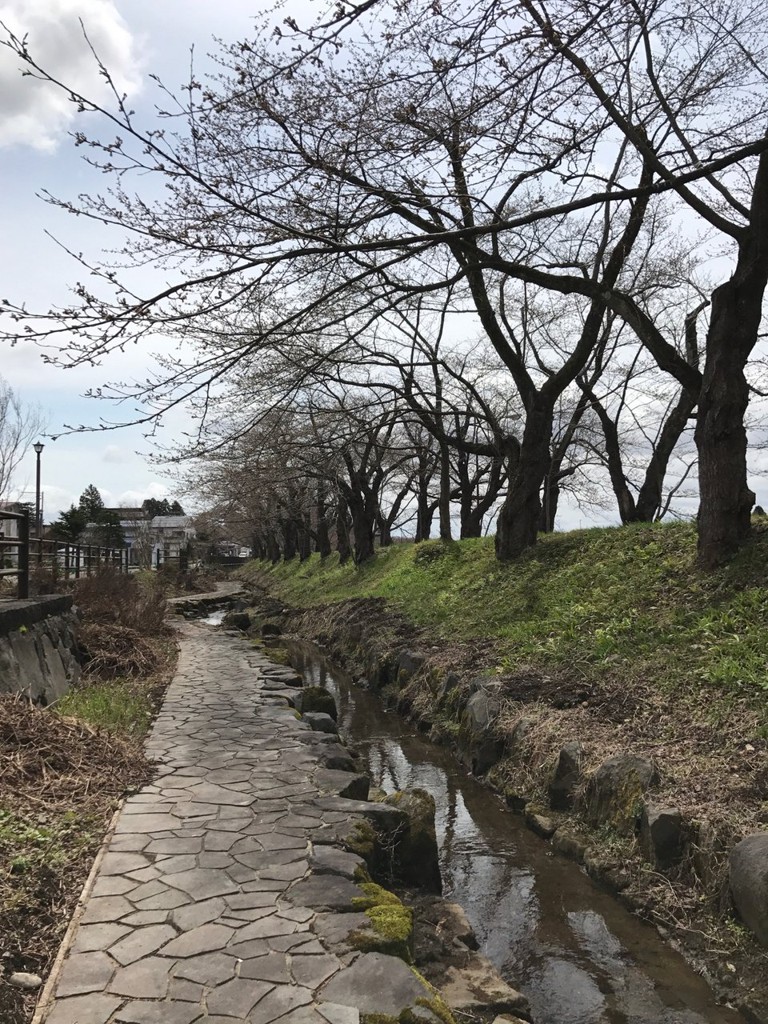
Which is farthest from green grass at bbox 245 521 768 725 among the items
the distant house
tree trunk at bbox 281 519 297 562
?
the distant house

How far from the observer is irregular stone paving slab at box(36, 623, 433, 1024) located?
10.2 feet

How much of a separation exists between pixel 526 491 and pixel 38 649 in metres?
9.56

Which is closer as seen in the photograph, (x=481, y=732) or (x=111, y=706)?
(x=111, y=706)

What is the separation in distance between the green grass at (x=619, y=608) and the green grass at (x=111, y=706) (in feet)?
14.8

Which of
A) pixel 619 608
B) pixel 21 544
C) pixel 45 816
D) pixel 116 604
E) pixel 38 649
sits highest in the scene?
pixel 21 544

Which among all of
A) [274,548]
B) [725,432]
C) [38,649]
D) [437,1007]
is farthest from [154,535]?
[437,1007]

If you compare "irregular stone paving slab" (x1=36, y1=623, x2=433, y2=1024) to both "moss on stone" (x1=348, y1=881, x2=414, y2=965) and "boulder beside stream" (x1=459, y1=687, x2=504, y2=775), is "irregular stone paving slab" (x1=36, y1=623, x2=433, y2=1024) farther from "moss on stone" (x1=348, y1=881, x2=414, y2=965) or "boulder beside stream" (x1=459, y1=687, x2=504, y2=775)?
"boulder beside stream" (x1=459, y1=687, x2=504, y2=775)

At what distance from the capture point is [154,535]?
71.5 meters

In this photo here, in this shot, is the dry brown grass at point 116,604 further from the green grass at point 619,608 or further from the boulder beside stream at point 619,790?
the boulder beside stream at point 619,790

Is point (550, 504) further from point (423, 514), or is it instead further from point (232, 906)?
point (232, 906)

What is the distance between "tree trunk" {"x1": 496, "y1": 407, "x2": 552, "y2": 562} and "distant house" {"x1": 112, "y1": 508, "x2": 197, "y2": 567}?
3040 centimetres

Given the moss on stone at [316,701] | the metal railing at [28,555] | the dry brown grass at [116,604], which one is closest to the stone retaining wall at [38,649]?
the metal railing at [28,555]

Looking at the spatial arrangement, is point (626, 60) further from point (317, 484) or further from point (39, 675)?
point (317, 484)

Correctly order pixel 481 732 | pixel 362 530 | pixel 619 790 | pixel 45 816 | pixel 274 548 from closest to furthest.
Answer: pixel 45 816 < pixel 619 790 < pixel 481 732 < pixel 362 530 < pixel 274 548
